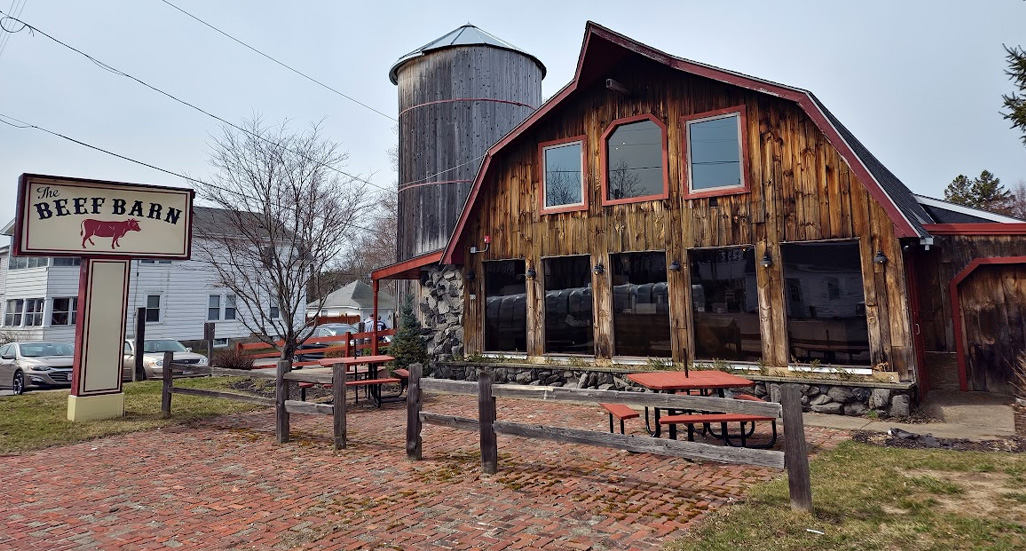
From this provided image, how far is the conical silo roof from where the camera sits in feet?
55.5

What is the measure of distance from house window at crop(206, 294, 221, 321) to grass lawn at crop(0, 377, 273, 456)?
50.0ft

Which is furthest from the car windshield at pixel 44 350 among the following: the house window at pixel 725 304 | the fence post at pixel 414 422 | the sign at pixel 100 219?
the house window at pixel 725 304

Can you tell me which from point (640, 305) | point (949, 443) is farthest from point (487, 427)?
point (640, 305)

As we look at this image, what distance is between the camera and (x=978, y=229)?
9.18 meters

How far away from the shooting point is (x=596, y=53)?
1068 centimetres

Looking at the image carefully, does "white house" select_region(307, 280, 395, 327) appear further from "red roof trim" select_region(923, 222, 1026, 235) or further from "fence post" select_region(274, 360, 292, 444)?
"red roof trim" select_region(923, 222, 1026, 235)

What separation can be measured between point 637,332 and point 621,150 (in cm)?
363

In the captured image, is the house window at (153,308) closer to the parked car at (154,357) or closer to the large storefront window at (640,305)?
the parked car at (154,357)

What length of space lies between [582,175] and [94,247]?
9.03m

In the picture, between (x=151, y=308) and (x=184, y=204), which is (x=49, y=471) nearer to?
(x=184, y=204)

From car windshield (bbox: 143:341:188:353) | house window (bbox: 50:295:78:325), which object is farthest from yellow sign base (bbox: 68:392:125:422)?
house window (bbox: 50:295:78:325)

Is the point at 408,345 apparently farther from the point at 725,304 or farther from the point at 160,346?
the point at 160,346

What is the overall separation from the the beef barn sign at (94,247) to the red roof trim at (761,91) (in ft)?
23.8

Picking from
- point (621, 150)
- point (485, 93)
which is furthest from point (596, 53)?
point (485, 93)
